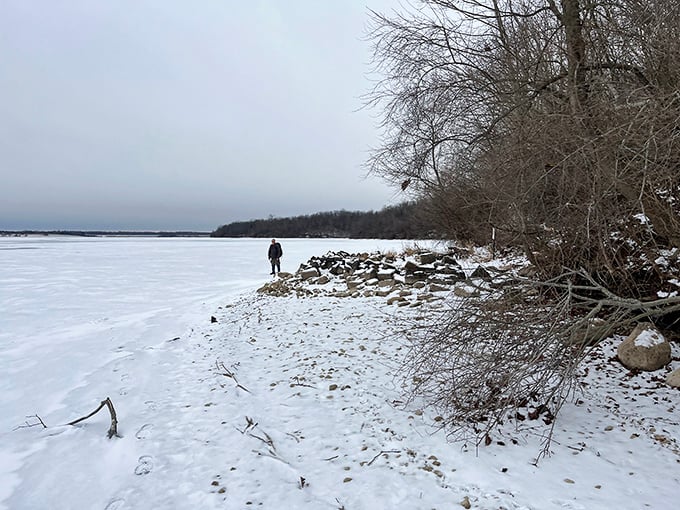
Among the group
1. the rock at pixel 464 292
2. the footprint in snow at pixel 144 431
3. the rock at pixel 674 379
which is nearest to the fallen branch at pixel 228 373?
the footprint in snow at pixel 144 431

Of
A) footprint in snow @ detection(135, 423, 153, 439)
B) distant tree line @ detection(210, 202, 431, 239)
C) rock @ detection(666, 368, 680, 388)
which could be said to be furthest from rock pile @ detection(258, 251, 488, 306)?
distant tree line @ detection(210, 202, 431, 239)

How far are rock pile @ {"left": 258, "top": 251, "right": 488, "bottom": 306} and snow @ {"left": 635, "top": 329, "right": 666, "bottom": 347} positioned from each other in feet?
12.1

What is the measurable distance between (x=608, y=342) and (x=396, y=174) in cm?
564

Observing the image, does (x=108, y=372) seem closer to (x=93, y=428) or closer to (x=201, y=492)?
(x=93, y=428)

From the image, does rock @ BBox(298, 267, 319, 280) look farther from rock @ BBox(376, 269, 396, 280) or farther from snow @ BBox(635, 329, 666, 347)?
snow @ BBox(635, 329, 666, 347)

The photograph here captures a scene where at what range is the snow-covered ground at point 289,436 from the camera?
308cm

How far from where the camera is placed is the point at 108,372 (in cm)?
620

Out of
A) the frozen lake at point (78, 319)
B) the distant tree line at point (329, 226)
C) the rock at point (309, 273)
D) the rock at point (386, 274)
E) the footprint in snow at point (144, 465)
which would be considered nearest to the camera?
the footprint in snow at point (144, 465)

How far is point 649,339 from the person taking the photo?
15.4 feet

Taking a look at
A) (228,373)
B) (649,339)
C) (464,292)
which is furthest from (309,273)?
(649,339)

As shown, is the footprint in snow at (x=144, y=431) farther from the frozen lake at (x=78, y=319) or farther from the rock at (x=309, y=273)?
the rock at (x=309, y=273)

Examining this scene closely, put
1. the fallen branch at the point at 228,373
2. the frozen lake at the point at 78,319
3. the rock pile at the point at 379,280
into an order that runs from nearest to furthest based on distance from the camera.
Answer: the fallen branch at the point at 228,373 < the frozen lake at the point at 78,319 < the rock pile at the point at 379,280

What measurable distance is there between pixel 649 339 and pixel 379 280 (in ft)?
24.1

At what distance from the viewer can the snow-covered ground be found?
3.08 meters
